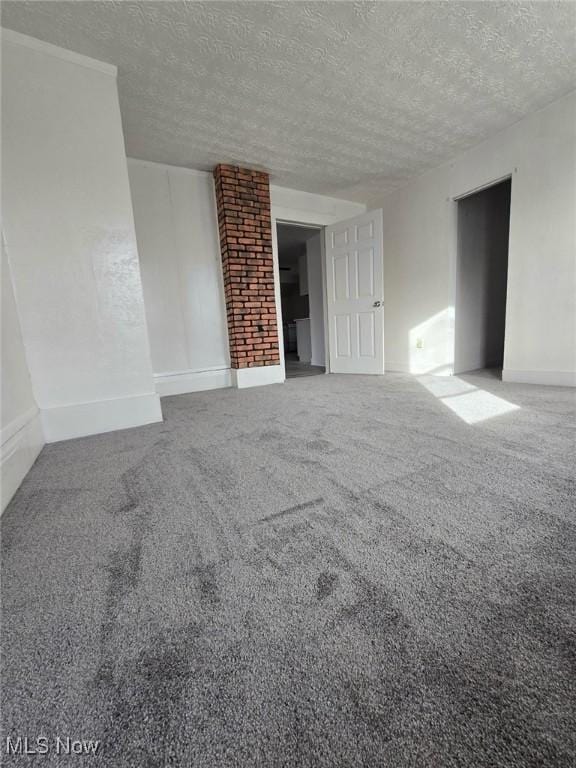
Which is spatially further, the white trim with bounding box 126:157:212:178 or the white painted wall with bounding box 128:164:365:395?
the white painted wall with bounding box 128:164:365:395

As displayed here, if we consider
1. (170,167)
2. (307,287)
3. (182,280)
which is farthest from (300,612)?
(307,287)

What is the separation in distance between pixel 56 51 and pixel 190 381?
272 cm

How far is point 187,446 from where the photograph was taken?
1808 mm

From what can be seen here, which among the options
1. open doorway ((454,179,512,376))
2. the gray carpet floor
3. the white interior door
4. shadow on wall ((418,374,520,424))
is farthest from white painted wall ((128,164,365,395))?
open doorway ((454,179,512,376))

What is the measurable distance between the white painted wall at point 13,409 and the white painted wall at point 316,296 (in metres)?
4.14

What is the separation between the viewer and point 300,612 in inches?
27.0

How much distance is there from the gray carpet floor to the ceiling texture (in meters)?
2.59

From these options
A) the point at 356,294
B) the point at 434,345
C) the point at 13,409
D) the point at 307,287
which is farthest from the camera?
the point at 307,287

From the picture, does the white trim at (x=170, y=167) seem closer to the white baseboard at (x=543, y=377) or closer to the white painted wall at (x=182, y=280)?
the white painted wall at (x=182, y=280)

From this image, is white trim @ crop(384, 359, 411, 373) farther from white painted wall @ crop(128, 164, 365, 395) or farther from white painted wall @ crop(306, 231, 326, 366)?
white painted wall @ crop(128, 164, 365, 395)

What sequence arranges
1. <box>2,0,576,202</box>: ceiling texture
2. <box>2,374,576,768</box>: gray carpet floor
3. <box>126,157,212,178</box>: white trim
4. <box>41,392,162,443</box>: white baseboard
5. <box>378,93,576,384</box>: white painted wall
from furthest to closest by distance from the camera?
<box>126,157,212,178</box>: white trim
<box>378,93,576,384</box>: white painted wall
<box>41,392,162,443</box>: white baseboard
<box>2,0,576,202</box>: ceiling texture
<box>2,374,576,768</box>: gray carpet floor

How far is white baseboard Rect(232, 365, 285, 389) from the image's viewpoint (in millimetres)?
3744

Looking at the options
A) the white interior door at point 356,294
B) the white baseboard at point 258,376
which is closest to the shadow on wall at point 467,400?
the white interior door at point 356,294

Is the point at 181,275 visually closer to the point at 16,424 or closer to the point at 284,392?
the point at 284,392
